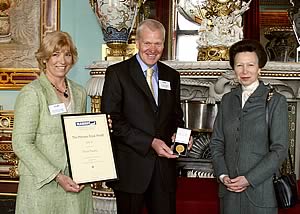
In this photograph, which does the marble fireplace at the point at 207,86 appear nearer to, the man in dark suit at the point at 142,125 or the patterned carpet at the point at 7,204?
the patterned carpet at the point at 7,204

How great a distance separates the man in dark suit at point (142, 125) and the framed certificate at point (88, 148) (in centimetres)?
22

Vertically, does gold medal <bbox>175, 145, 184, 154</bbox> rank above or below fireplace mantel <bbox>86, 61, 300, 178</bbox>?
below

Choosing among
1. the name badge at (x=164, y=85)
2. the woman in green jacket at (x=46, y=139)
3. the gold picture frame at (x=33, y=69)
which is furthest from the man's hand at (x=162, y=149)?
the gold picture frame at (x=33, y=69)

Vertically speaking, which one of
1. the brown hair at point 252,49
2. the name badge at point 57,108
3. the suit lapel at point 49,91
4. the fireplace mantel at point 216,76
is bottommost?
the name badge at point 57,108

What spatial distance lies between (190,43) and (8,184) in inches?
107

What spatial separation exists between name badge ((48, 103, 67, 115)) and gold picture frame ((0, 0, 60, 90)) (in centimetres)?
267

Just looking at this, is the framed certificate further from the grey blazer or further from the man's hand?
the grey blazer

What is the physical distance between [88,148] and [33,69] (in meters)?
2.81

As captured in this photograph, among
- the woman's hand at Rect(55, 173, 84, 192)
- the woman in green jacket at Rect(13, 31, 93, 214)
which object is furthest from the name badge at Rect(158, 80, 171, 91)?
the woman's hand at Rect(55, 173, 84, 192)

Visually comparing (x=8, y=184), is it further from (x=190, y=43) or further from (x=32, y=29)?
(x=190, y=43)

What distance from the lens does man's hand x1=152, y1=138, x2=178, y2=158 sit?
99.1 inches

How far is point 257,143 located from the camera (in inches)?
92.3

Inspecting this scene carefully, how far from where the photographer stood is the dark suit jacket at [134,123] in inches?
101

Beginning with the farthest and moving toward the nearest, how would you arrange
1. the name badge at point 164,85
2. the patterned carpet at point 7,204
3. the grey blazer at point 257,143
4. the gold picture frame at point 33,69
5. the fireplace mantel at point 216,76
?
the gold picture frame at point 33,69
the patterned carpet at point 7,204
the fireplace mantel at point 216,76
the name badge at point 164,85
the grey blazer at point 257,143
